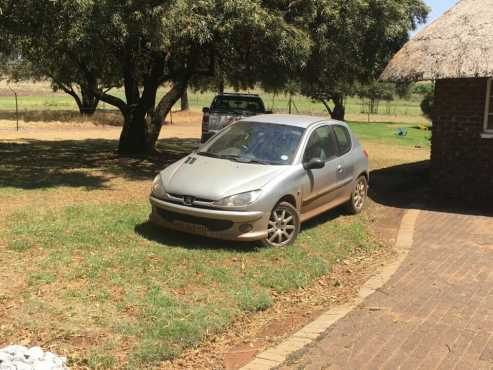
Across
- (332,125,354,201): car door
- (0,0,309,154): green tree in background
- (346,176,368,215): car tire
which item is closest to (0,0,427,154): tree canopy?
(0,0,309,154): green tree in background

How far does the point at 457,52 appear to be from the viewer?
33.9 ft

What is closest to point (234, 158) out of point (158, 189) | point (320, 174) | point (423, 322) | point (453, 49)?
point (158, 189)

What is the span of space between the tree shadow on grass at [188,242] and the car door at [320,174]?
3.77 ft

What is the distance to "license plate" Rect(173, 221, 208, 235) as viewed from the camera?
687 centimetres

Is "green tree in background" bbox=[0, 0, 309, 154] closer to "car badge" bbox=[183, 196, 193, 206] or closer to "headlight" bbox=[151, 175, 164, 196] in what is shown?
"headlight" bbox=[151, 175, 164, 196]

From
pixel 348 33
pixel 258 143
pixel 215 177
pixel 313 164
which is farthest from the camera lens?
pixel 348 33

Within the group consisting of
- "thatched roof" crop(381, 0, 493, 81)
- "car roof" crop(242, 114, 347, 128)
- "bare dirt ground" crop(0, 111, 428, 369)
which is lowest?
"bare dirt ground" crop(0, 111, 428, 369)

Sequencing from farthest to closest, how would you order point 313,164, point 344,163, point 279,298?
point 344,163, point 313,164, point 279,298

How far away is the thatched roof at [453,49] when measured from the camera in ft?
32.7

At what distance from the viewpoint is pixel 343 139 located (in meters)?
9.16

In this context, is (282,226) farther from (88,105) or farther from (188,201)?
(88,105)

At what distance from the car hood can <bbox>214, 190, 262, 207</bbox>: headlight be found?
0.05 meters

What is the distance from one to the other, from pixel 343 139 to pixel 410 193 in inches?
137

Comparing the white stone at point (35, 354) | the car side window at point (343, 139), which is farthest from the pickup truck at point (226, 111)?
the white stone at point (35, 354)
